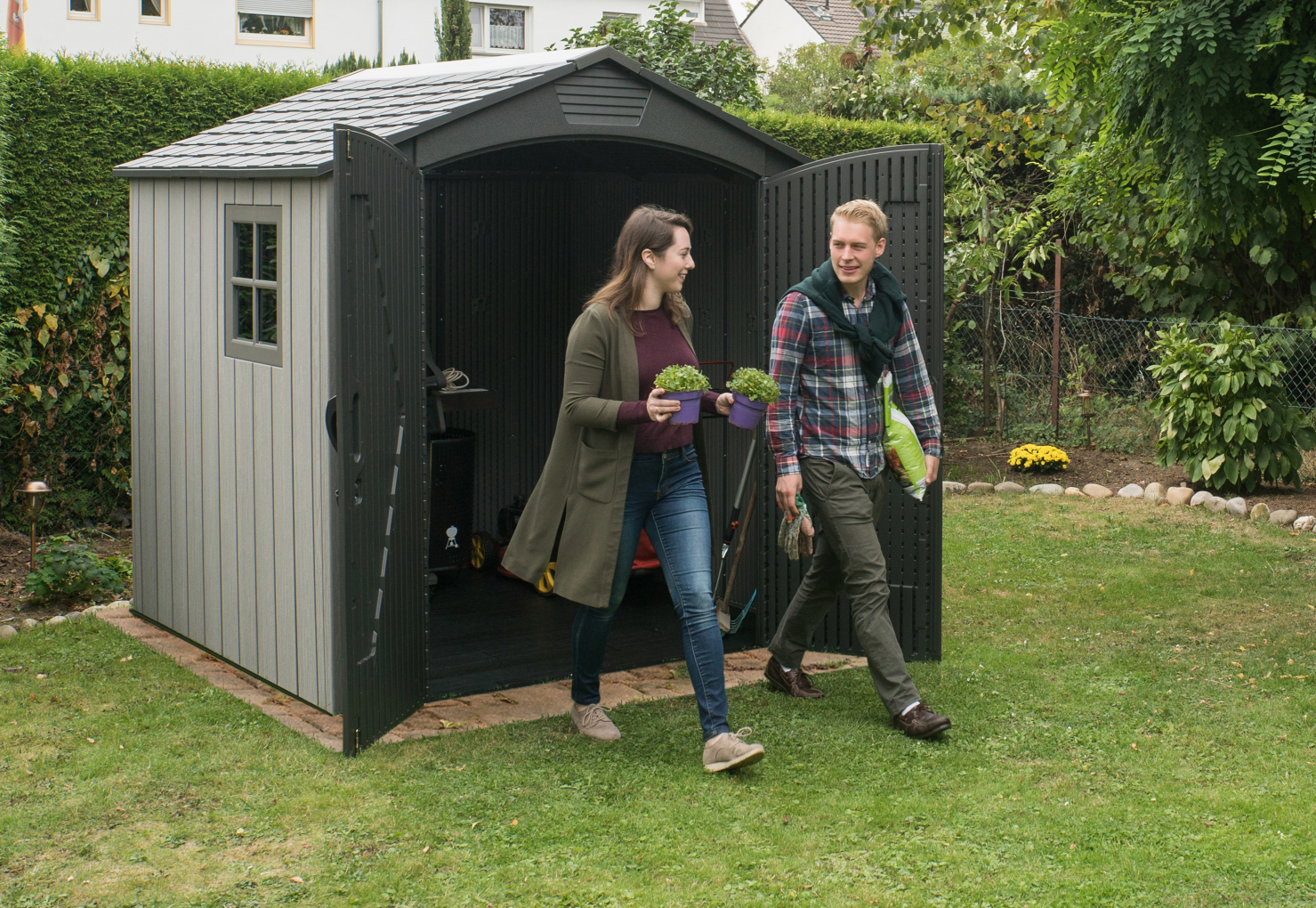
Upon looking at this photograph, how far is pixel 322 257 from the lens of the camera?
16.0 feet

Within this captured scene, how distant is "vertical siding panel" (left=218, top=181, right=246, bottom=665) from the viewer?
565 cm

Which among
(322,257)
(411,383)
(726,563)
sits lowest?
(726,563)

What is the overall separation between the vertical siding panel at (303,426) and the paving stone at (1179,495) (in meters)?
6.52

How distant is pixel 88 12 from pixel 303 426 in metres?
16.6

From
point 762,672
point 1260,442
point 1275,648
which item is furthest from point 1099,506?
point 762,672

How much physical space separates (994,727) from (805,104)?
670 inches

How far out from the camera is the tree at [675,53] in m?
10.7

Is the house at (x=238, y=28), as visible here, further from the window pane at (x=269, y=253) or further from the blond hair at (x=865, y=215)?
the blond hair at (x=865, y=215)

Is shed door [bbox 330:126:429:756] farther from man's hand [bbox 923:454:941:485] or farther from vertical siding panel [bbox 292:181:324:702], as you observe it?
man's hand [bbox 923:454:941:485]

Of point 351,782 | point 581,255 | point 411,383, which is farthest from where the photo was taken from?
point 581,255

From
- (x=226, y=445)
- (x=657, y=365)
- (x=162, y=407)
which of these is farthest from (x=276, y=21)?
(x=657, y=365)

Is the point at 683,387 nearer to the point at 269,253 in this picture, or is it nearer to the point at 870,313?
the point at 870,313

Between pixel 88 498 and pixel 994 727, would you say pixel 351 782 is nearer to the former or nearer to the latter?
pixel 994 727

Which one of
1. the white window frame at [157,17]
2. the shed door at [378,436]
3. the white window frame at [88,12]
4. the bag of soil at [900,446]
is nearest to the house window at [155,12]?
the white window frame at [157,17]
